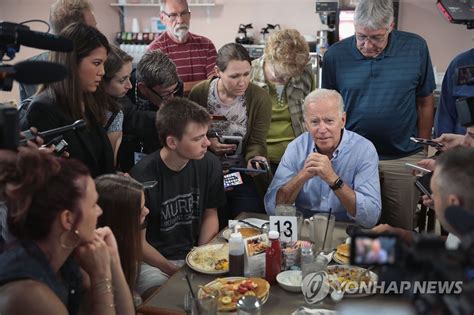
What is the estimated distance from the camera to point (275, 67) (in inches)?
130

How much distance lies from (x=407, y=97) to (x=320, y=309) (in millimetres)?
1814

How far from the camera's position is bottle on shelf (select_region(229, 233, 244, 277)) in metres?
1.96

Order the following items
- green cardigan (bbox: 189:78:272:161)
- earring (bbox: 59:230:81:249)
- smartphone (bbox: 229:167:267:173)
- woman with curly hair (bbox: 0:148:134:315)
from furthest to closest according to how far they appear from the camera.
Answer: green cardigan (bbox: 189:78:272:161)
smartphone (bbox: 229:167:267:173)
earring (bbox: 59:230:81:249)
woman with curly hair (bbox: 0:148:134:315)

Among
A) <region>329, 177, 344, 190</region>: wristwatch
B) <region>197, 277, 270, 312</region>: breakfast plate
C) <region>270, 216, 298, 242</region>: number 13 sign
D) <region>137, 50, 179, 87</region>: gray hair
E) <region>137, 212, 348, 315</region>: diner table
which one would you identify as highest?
<region>137, 50, 179, 87</region>: gray hair

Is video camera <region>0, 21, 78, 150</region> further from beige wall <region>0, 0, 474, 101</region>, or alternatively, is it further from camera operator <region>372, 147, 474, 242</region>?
beige wall <region>0, 0, 474, 101</region>

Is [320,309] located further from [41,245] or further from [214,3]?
[214,3]

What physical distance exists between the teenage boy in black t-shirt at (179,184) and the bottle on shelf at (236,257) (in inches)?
20.5

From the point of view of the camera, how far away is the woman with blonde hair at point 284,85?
129 inches

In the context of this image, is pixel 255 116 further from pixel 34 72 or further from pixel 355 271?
pixel 34 72

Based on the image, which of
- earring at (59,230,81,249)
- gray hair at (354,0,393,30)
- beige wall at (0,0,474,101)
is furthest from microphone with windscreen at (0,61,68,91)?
beige wall at (0,0,474,101)

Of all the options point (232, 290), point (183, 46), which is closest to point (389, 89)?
point (183, 46)

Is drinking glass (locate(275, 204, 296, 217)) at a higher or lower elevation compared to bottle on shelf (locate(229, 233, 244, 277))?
higher

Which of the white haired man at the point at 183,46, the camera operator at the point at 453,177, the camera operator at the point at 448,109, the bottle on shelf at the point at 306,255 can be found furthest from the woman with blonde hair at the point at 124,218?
the camera operator at the point at 448,109

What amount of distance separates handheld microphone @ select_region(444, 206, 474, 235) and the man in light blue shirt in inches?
66.5
